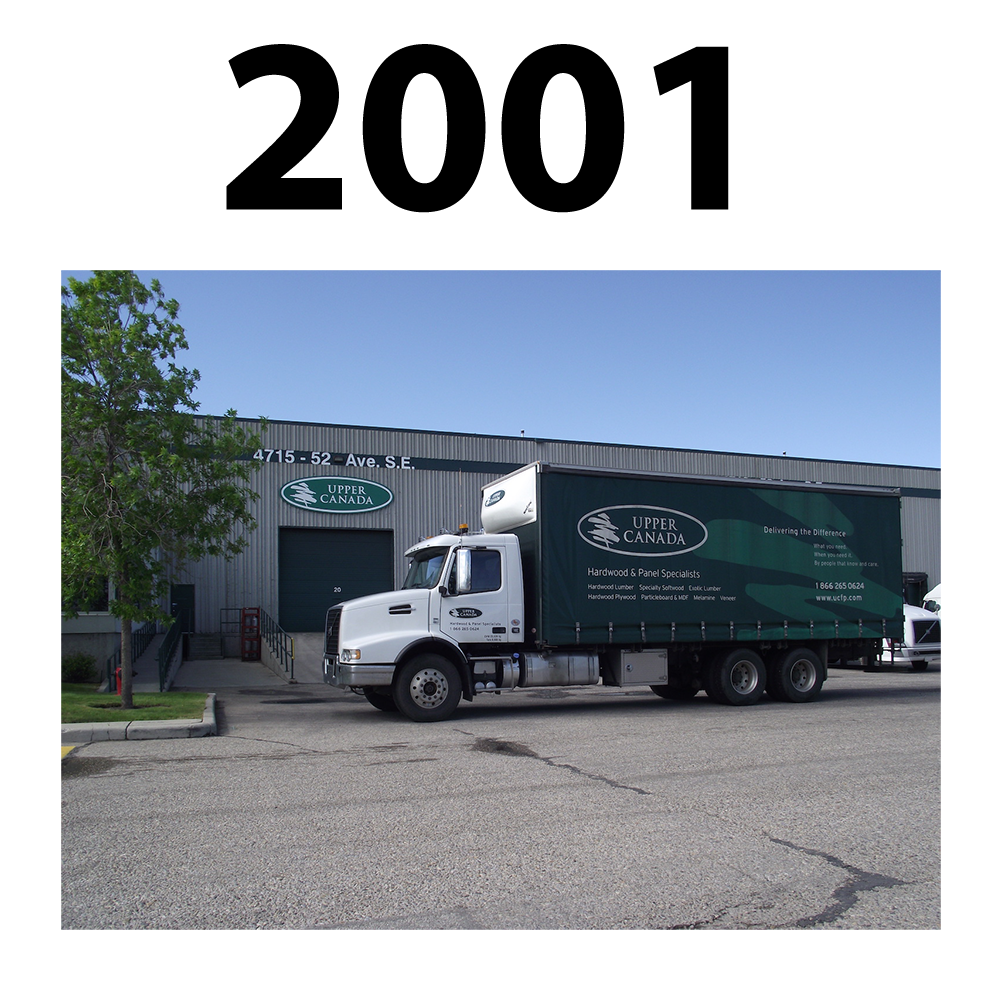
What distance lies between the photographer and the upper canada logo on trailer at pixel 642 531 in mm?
14102

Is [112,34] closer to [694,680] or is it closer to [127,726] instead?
[127,726]

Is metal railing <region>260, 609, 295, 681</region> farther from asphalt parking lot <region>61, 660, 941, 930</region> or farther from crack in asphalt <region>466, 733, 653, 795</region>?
crack in asphalt <region>466, 733, 653, 795</region>

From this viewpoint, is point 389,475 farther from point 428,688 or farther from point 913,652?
point 428,688

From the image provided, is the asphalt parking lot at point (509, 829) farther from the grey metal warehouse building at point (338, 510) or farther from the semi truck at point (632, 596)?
the grey metal warehouse building at point (338, 510)

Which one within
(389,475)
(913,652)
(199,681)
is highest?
(389,475)

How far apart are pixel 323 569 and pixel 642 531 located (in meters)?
17.2

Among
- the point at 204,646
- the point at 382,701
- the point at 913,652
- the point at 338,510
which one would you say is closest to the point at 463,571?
the point at 382,701

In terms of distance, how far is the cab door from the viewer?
43.5 ft

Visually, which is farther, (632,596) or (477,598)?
(632,596)

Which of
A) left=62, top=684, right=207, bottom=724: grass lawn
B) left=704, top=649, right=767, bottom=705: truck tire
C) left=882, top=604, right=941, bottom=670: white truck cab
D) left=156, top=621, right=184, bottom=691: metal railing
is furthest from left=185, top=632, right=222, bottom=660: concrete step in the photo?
left=882, top=604, right=941, bottom=670: white truck cab

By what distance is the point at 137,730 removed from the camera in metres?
11.2

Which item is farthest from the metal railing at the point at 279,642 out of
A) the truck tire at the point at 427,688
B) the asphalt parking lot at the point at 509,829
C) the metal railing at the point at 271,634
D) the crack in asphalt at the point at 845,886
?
the crack in asphalt at the point at 845,886

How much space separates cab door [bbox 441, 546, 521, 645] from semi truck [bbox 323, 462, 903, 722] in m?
0.02
